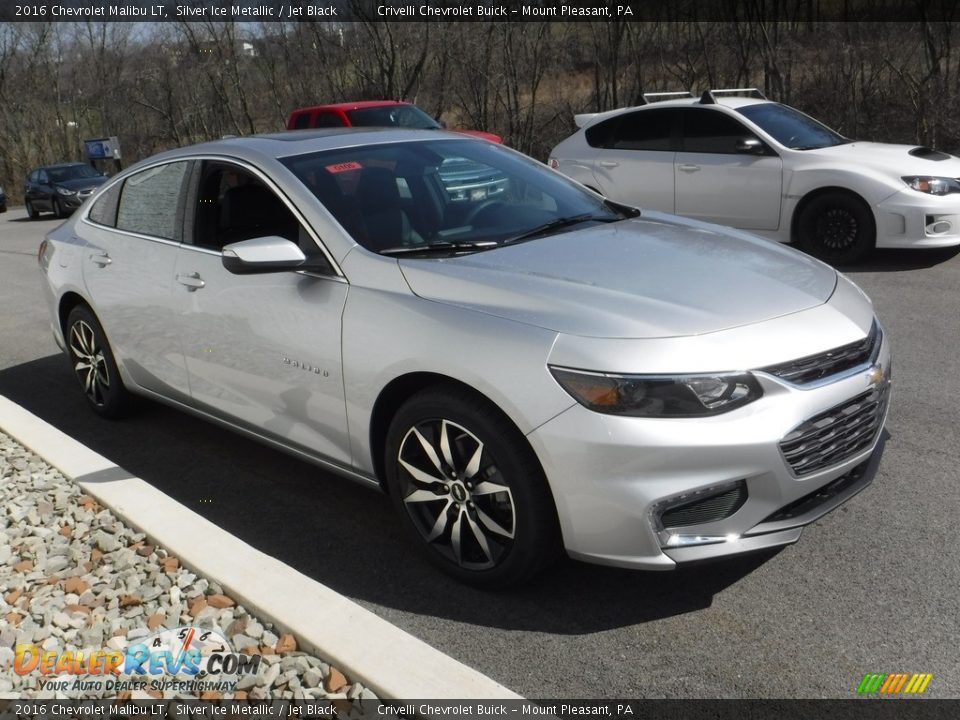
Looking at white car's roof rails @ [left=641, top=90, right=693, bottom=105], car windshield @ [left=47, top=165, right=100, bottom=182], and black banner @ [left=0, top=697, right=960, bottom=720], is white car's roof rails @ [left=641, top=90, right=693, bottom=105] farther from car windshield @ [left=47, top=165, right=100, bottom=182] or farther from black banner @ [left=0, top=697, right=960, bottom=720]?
car windshield @ [left=47, top=165, right=100, bottom=182]

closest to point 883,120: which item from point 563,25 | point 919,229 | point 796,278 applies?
point 563,25

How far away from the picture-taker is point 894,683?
2949 mm

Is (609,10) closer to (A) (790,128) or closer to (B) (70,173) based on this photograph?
(A) (790,128)

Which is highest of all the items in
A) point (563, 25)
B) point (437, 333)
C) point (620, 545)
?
point (563, 25)

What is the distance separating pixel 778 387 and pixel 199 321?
2732 millimetres

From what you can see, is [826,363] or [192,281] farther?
[192,281]

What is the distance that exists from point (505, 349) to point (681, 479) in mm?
729

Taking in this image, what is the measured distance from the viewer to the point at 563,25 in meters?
22.1

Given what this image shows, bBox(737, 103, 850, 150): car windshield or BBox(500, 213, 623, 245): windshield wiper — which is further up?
BBox(737, 103, 850, 150): car windshield

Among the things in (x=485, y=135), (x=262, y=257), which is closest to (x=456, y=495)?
(x=262, y=257)

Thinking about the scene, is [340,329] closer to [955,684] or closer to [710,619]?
[710,619]

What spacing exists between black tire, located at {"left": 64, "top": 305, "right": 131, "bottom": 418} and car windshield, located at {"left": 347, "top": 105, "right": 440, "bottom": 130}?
10391 mm

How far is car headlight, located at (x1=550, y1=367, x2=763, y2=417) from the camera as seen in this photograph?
3137 mm

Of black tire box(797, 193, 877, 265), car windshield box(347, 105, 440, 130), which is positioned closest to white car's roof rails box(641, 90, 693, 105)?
black tire box(797, 193, 877, 265)
